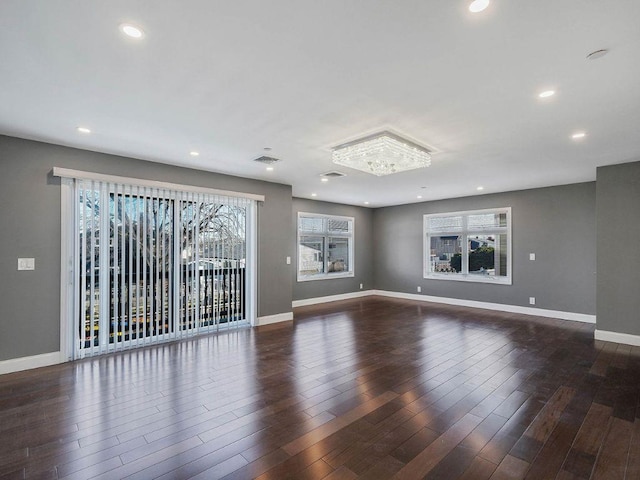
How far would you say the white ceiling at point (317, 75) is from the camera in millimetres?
1793

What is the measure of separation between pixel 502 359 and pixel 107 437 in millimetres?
4193

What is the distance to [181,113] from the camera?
10.1 ft

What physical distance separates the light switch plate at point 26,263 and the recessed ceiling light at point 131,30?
3.24 meters

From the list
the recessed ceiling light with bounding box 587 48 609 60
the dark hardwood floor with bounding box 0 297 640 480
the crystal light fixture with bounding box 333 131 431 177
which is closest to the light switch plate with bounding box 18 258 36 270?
the dark hardwood floor with bounding box 0 297 640 480

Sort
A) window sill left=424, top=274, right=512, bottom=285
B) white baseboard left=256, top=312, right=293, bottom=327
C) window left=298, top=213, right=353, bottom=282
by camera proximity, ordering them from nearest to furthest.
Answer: white baseboard left=256, top=312, right=293, bottom=327 → window sill left=424, top=274, right=512, bottom=285 → window left=298, top=213, right=353, bottom=282

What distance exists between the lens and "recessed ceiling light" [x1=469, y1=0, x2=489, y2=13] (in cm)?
168

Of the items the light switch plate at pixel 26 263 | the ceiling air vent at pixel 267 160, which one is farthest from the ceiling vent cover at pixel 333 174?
the light switch plate at pixel 26 263

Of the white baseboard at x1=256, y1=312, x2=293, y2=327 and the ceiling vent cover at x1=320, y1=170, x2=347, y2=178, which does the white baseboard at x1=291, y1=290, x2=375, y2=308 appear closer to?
the white baseboard at x1=256, y1=312, x2=293, y2=327

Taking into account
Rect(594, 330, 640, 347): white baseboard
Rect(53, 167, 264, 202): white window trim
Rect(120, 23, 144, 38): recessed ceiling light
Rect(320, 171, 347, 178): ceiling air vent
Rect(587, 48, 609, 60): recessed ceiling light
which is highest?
Rect(120, 23, 144, 38): recessed ceiling light

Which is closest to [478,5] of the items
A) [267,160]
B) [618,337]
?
[267,160]

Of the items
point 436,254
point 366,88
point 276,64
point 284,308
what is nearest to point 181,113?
point 276,64

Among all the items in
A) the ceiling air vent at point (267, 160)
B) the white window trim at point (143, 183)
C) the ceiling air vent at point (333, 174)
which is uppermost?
the ceiling air vent at point (267, 160)

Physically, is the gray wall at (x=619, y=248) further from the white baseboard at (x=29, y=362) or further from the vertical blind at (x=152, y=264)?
the white baseboard at (x=29, y=362)

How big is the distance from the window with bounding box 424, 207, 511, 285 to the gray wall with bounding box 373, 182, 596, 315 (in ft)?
0.51
